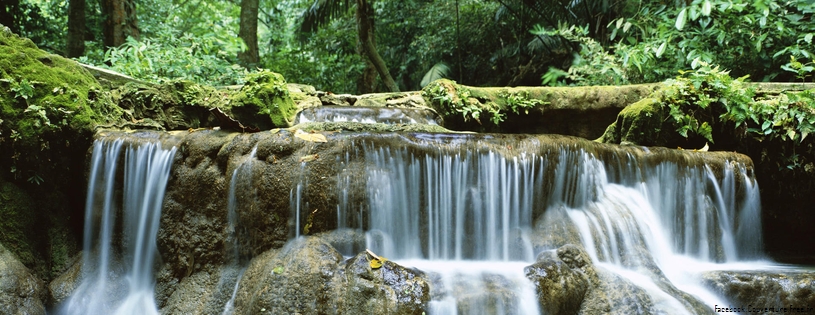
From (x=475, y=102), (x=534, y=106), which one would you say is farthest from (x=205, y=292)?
(x=534, y=106)

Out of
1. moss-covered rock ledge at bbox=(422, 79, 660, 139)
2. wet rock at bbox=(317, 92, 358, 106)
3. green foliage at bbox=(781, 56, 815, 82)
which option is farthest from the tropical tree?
green foliage at bbox=(781, 56, 815, 82)

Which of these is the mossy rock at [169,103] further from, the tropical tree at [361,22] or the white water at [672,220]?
the tropical tree at [361,22]

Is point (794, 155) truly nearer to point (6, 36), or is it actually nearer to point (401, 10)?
point (6, 36)

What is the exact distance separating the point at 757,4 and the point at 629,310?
5244 mm

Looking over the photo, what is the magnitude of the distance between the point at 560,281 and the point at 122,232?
3.61 metres

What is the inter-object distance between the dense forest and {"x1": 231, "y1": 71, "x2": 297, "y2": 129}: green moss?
2.34m

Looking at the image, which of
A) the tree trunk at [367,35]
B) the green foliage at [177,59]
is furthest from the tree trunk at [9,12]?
the tree trunk at [367,35]

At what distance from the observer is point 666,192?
5277mm

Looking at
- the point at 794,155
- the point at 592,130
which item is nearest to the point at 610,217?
the point at 794,155

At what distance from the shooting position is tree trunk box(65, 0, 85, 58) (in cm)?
922

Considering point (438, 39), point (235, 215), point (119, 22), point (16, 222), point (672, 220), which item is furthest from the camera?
point (438, 39)

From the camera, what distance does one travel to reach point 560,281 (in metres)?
3.87

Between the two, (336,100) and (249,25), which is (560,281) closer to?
(336,100)

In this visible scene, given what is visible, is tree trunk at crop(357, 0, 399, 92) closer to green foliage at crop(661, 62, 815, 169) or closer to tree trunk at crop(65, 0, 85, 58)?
tree trunk at crop(65, 0, 85, 58)
